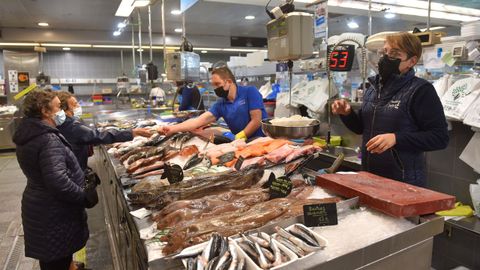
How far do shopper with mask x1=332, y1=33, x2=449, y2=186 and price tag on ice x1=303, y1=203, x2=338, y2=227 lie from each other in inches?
29.3

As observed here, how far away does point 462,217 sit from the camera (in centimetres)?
304

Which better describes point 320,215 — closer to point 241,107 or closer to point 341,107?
point 341,107

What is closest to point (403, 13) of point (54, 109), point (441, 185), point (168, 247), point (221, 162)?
point (441, 185)

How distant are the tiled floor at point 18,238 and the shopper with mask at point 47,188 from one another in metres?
0.91

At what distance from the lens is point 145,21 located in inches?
418

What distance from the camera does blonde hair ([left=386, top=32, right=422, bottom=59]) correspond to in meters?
2.08

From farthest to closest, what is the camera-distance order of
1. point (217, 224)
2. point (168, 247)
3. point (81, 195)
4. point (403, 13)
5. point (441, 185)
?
1. point (403, 13)
2. point (441, 185)
3. point (81, 195)
4. point (217, 224)
5. point (168, 247)

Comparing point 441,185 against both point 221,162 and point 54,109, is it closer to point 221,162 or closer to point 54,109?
point 221,162

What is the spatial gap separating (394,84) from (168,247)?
1707mm

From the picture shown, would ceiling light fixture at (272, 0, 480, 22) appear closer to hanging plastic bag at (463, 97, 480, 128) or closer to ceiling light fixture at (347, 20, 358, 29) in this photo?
ceiling light fixture at (347, 20, 358, 29)

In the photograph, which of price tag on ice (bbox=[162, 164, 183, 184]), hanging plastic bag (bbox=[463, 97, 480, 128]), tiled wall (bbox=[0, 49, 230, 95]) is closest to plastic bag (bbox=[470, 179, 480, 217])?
hanging plastic bag (bbox=[463, 97, 480, 128])

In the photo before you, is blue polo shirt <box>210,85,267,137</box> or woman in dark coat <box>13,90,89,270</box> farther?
blue polo shirt <box>210,85,267,137</box>

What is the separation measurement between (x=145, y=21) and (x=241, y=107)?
8.20 metres

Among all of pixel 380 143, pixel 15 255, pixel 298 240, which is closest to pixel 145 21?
pixel 15 255
